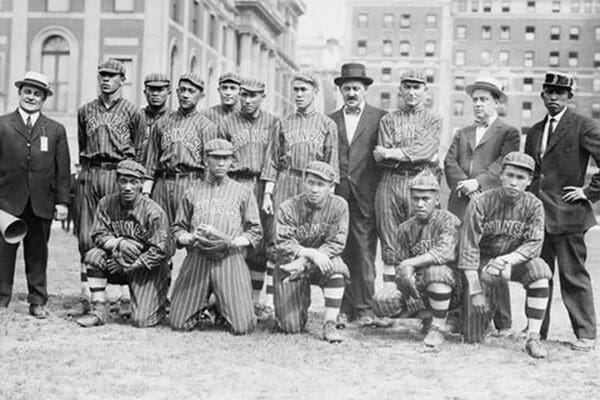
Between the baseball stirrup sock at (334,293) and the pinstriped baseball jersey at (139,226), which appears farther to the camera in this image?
the pinstriped baseball jersey at (139,226)

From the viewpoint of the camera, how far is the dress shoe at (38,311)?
834cm

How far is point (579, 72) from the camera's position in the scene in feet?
250

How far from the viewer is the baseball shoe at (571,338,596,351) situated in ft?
24.0

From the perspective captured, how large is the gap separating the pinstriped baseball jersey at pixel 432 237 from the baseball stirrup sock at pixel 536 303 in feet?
2.52

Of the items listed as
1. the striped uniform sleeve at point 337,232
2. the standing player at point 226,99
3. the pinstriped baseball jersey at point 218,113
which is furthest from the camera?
the pinstriped baseball jersey at point 218,113

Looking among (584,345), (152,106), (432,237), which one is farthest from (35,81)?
(584,345)

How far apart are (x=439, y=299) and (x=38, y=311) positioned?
414cm

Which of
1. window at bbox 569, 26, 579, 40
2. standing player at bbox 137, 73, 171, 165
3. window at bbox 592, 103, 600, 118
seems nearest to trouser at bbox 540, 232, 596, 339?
standing player at bbox 137, 73, 171, 165

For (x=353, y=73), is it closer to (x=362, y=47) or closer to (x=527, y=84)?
(x=362, y=47)

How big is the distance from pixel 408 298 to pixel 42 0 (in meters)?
28.8

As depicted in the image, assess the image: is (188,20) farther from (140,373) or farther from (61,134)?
(140,373)

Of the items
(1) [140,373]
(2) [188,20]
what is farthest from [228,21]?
(1) [140,373]

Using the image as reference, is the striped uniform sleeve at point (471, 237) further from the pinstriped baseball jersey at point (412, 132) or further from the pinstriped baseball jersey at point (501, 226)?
the pinstriped baseball jersey at point (412, 132)

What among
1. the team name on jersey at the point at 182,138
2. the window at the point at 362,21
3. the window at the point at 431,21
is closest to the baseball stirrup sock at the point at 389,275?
the team name on jersey at the point at 182,138
